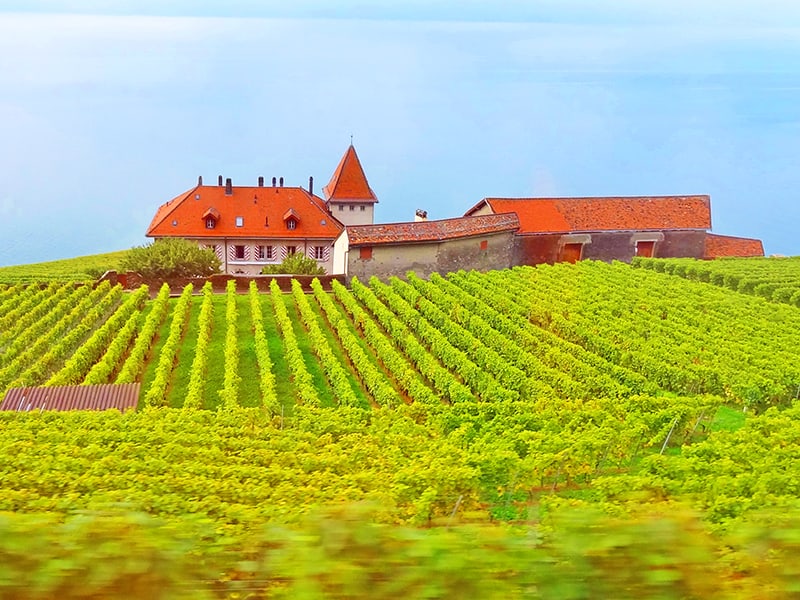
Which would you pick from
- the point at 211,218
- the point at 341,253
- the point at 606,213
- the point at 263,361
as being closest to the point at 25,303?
the point at 263,361

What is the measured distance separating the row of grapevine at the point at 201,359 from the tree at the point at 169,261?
6700 mm

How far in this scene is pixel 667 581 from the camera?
151 inches

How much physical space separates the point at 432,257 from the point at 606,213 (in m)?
11.6

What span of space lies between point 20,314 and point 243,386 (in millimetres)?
12522

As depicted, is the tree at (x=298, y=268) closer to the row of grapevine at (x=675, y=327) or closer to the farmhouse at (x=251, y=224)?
the farmhouse at (x=251, y=224)

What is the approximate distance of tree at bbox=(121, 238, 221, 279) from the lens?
35.7 metres

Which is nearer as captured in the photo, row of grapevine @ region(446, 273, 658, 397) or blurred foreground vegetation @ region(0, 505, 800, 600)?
blurred foreground vegetation @ region(0, 505, 800, 600)

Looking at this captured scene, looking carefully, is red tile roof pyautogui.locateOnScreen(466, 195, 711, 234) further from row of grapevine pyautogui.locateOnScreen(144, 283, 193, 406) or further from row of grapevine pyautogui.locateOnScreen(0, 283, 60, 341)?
row of grapevine pyautogui.locateOnScreen(0, 283, 60, 341)

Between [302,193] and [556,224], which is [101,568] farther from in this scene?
[302,193]

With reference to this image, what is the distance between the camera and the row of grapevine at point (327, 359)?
61.6 feet

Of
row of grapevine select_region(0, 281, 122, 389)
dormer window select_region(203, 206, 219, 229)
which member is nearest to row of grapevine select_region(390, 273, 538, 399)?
row of grapevine select_region(0, 281, 122, 389)

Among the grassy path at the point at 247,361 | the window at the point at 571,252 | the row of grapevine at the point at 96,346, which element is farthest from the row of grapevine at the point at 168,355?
the window at the point at 571,252

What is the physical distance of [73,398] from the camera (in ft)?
56.6

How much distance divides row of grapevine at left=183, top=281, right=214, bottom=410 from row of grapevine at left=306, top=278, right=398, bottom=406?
13.8 ft
